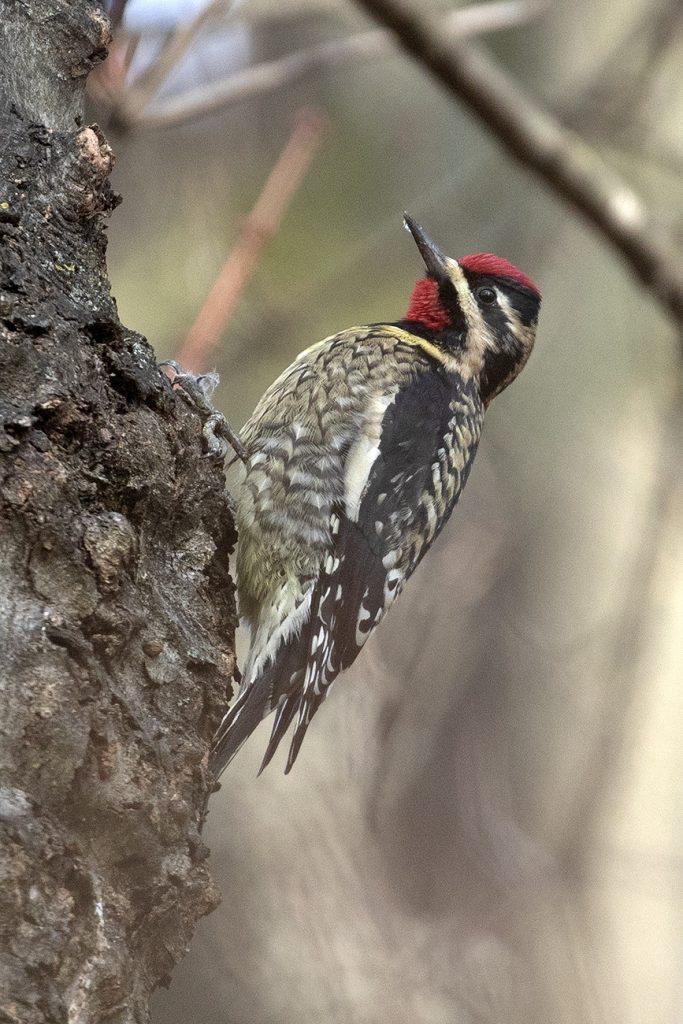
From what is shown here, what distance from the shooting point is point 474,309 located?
379 centimetres

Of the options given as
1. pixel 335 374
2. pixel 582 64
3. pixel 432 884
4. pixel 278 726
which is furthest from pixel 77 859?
pixel 582 64

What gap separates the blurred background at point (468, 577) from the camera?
3613 millimetres

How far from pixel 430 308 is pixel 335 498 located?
86 centimetres

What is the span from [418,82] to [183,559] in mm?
6080

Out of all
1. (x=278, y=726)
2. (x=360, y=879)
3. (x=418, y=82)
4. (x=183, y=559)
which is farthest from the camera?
(x=418, y=82)

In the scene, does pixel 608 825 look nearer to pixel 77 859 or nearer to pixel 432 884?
pixel 432 884

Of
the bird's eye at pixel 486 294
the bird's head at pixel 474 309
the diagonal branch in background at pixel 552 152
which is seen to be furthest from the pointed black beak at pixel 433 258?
the diagonal branch in background at pixel 552 152

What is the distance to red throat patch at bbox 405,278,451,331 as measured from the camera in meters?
3.76

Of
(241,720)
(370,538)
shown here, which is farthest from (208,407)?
(241,720)

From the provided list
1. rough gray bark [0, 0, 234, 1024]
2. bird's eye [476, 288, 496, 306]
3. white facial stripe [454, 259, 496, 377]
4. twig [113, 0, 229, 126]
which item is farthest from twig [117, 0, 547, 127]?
rough gray bark [0, 0, 234, 1024]

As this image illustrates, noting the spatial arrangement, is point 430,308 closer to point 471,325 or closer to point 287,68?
point 471,325

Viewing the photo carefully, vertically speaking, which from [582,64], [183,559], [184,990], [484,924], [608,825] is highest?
[582,64]

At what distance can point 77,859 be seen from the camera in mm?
1686

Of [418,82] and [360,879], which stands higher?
[418,82]
